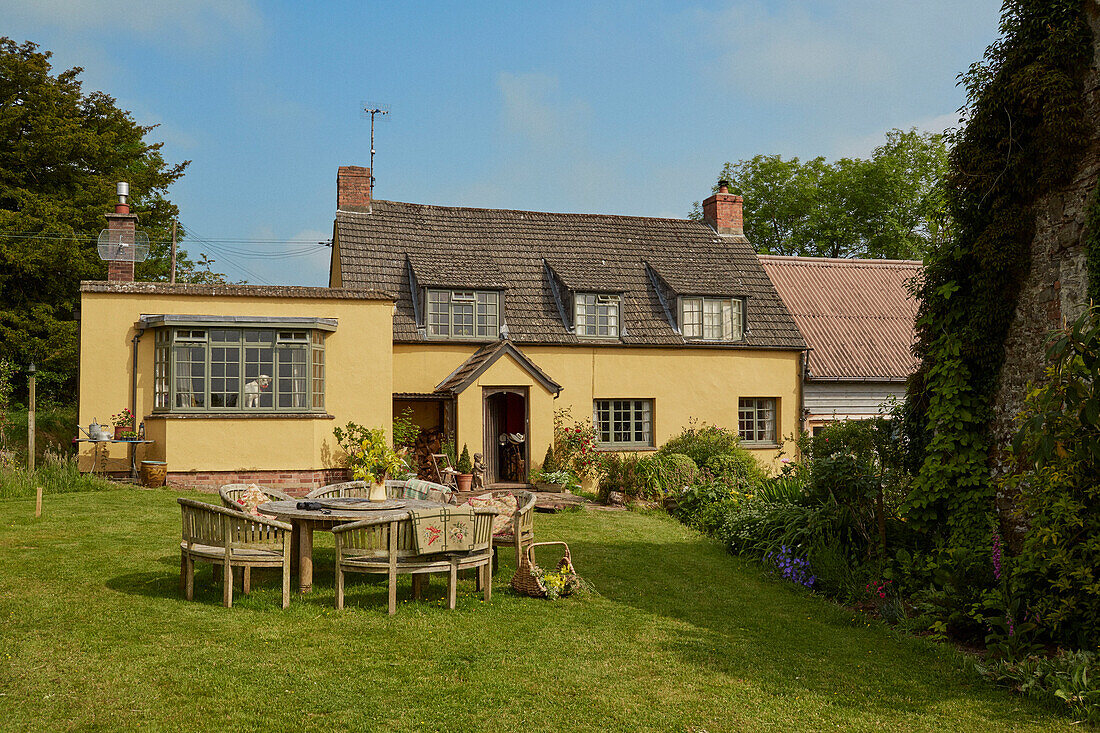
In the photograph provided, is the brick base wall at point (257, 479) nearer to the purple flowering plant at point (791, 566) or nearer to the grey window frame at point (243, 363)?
the grey window frame at point (243, 363)

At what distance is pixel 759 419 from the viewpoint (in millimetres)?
22328

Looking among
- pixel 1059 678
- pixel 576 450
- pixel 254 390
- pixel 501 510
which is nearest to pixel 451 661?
pixel 501 510

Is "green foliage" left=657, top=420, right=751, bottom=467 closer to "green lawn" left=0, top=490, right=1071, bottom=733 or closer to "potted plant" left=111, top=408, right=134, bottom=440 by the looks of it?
"green lawn" left=0, top=490, right=1071, bottom=733

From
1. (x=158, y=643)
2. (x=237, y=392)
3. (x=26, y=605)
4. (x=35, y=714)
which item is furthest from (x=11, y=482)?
(x=35, y=714)

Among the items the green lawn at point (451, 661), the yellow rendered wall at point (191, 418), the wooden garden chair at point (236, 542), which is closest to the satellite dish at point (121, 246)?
the yellow rendered wall at point (191, 418)

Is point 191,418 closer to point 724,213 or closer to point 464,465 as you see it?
point 464,465

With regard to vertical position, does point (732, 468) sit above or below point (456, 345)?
below

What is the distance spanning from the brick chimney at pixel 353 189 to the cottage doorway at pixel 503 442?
629 centimetres

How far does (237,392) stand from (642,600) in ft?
33.5

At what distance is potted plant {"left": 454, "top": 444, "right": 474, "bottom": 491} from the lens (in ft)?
57.9

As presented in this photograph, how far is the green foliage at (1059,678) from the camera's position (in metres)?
6.13

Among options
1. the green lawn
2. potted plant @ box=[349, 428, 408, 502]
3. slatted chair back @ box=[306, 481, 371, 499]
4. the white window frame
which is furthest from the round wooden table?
the white window frame

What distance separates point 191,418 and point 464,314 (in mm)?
6776

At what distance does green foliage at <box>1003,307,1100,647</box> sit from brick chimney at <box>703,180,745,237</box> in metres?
17.7
